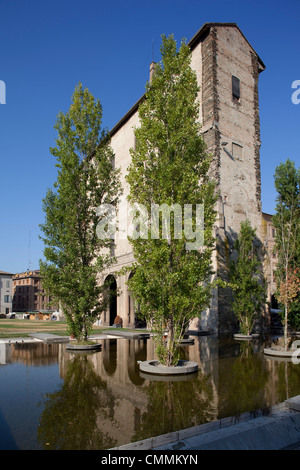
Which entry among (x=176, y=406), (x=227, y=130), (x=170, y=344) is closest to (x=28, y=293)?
(x=227, y=130)

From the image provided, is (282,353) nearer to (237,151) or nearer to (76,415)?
(76,415)

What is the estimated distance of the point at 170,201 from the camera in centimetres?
1014

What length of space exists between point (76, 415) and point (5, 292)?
79661 mm

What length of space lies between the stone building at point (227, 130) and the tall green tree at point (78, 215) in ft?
28.4

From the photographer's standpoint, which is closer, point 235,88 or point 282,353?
point 282,353

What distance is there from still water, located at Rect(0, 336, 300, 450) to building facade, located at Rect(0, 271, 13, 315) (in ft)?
231

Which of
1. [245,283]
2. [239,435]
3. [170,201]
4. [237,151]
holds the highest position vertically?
[237,151]

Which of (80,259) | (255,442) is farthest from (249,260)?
(255,442)

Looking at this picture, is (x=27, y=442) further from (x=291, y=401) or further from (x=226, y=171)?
(x=226, y=171)

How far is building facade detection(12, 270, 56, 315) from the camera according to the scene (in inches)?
3794

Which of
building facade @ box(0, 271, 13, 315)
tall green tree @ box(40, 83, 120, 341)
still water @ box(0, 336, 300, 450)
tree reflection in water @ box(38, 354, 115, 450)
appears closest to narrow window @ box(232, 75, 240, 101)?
tall green tree @ box(40, 83, 120, 341)

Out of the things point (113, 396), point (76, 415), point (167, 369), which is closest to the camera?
point (76, 415)

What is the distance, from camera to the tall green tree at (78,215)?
13750 millimetres
